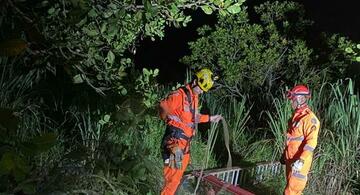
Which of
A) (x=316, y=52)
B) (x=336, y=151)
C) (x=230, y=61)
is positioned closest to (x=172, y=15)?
(x=336, y=151)

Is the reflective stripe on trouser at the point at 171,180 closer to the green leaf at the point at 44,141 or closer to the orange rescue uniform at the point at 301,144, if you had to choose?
the orange rescue uniform at the point at 301,144

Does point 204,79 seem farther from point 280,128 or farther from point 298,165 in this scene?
point 280,128

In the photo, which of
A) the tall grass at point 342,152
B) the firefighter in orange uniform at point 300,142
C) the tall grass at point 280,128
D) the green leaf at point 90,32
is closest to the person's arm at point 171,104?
the firefighter in orange uniform at point 300,142

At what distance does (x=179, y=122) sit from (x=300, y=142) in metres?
1.25

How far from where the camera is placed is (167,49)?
1384cm

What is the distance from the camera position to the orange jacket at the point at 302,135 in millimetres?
5387

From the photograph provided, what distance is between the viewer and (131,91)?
3309 millimetres

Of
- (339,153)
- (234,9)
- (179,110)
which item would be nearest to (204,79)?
(179,110)

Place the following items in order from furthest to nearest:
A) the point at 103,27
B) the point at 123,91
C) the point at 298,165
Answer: the point at 298,165
the point at 123,91
the point at 103,27

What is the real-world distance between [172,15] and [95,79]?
0.62 m

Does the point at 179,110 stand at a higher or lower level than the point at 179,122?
higher

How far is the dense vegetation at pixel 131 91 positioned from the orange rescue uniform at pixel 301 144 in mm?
832

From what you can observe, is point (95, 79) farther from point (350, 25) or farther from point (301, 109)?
point (350, 25)

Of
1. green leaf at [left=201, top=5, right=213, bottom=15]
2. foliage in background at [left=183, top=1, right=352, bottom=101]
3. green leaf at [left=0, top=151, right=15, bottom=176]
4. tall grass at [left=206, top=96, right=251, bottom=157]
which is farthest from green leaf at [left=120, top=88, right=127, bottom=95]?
foliage in background at [left=183, top=1, right=352, bottom=101]
